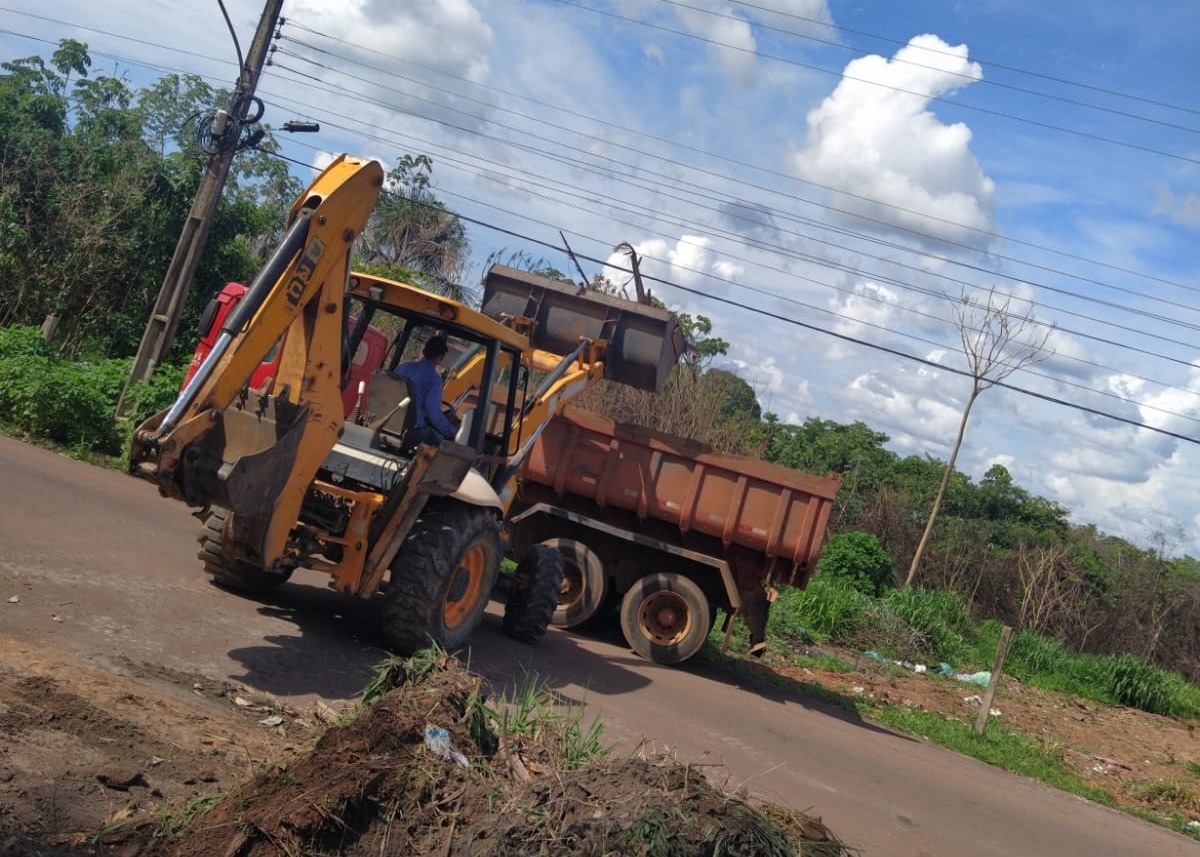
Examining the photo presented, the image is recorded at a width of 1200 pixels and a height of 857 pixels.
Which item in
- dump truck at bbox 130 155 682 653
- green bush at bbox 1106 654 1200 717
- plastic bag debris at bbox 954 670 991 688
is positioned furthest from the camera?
green bush at bbox 1106 654 1200 717

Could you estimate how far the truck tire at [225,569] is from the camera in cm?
770

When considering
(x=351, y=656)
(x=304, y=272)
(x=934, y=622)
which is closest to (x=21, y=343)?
(x=351, y=656)

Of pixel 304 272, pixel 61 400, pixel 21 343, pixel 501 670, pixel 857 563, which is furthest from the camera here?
pixel 857 563

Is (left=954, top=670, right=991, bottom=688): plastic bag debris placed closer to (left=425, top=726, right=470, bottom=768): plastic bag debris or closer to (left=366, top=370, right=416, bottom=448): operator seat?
(left=366, top=370, right=416, bottom=448): operator seat

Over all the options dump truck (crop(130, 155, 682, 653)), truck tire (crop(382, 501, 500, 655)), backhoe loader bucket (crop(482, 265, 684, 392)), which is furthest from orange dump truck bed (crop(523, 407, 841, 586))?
truck tire (crop(382, 501, 500, 655))

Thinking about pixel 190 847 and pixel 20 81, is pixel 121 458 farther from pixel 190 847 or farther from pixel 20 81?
pixel 20 81

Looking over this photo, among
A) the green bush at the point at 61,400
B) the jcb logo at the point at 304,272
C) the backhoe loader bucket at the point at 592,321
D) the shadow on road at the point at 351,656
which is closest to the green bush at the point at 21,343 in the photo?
the green bush at the point at 61,400

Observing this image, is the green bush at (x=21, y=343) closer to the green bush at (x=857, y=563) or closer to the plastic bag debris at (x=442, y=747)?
the plastic bag debris at (x=442, y=747)

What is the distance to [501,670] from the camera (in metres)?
8.14

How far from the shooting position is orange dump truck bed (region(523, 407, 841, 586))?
11273mm

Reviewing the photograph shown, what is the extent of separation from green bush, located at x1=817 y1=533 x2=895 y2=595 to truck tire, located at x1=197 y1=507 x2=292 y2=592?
12.3 metres

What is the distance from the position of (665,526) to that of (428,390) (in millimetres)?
4934

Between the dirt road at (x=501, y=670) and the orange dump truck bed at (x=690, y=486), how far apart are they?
1.57 meters

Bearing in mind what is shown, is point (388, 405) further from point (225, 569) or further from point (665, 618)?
point (665, 618)
